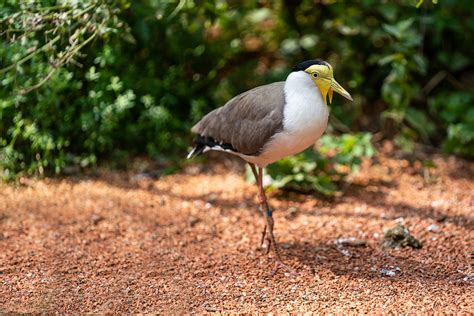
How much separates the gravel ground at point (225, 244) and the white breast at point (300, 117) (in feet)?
2.65

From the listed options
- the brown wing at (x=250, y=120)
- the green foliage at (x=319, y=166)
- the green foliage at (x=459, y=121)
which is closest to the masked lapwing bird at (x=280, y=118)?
the brown wing at (x=250, y=120)

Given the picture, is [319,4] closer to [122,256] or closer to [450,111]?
[450,111]

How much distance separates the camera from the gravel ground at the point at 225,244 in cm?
381

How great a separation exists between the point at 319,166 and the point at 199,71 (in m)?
1.64

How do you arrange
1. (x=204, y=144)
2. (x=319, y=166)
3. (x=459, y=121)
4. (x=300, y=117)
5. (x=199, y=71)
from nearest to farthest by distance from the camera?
(x=300, y=117)
(x=204, y=144)
(x=319, y=166)
(x=459, y=121)
(x=199, y=71)

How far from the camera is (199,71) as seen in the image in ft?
21.3

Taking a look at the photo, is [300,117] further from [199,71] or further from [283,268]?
[199,71]

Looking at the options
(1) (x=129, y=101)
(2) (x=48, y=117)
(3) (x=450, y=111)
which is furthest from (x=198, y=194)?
(3) (x=450, y=111)

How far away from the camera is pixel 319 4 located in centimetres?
693

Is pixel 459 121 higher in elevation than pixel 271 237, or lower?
lower

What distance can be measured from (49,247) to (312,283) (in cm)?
178

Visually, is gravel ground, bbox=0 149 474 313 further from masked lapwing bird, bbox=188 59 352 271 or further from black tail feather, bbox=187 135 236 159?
black tail feather, bbox=187 135 236 159

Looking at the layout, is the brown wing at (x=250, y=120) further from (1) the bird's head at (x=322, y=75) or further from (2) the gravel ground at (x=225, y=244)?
(2) the gravel ground at (x=225, y=244)

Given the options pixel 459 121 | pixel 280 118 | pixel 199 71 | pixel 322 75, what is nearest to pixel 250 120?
pixel 280 118
